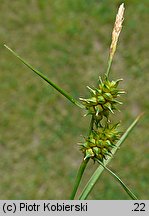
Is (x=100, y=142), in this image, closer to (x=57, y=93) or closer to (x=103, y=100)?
(x=103, y=100)

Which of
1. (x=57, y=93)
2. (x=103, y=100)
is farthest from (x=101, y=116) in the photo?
(x=57, y=93)

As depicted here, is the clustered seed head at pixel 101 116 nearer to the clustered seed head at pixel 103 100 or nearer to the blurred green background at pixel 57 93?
the clustered seed head at pixel 103 100

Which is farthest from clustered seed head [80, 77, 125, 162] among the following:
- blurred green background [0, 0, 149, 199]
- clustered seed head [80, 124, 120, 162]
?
blurred green background [0, 0, 149, 199]

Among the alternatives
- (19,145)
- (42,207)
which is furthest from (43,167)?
(42,207)

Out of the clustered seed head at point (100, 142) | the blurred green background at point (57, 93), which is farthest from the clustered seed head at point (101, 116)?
the blurred green background at point (57, 93)

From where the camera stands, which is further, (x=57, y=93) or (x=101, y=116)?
(x=57, y=93)

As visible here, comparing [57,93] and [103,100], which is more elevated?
[57,93]

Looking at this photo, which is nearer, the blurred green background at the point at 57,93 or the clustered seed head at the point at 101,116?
the clustered seed head at the point at 101,116
